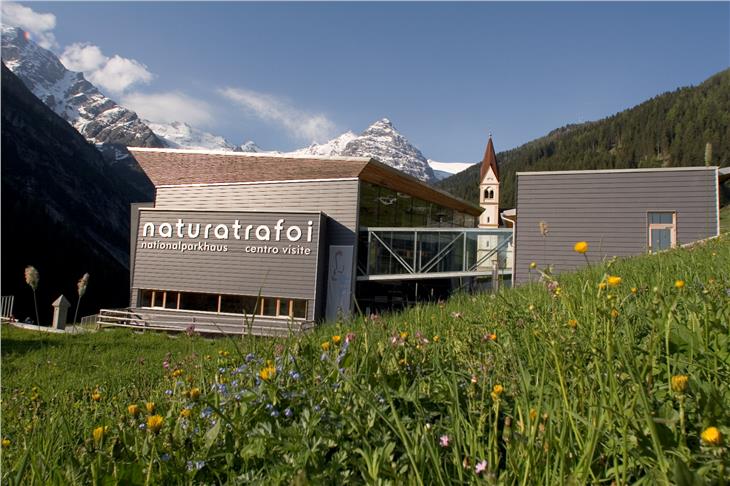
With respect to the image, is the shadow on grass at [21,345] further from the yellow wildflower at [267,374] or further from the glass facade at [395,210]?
the glass facade at [395,210]

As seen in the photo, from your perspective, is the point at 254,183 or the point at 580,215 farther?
the point at 254,183

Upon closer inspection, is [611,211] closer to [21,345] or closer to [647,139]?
[21,345]

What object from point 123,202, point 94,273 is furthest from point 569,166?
point 123,202

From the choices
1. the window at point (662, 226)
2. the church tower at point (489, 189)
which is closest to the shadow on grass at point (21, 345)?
the window at point (662, 226)

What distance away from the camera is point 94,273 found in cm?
5784

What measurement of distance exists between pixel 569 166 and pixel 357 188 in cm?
9652

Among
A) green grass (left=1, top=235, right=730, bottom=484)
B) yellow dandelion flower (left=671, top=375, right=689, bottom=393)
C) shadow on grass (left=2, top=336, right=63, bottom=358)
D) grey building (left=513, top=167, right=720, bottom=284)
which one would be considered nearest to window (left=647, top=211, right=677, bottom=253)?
grey building (left=513, top=167, right=720, bottom=284)

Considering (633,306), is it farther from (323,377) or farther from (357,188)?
(357,188)

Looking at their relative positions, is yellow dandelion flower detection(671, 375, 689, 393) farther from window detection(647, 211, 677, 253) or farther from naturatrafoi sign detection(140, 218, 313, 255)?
naturatrafoi sign detection(140, 218, 313, 255)

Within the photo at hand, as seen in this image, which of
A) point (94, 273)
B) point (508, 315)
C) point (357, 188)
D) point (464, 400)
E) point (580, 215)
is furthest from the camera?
point (94, 273)

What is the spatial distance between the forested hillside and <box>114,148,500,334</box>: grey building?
237 feet

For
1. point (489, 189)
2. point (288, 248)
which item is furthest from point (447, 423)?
point (489, 189)

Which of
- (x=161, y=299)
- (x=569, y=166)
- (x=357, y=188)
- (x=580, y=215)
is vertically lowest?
(x=161, y=299)

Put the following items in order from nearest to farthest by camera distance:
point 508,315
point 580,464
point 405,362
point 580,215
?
point 580,464 < point 405,362 < point 508,315 < point 580,215
